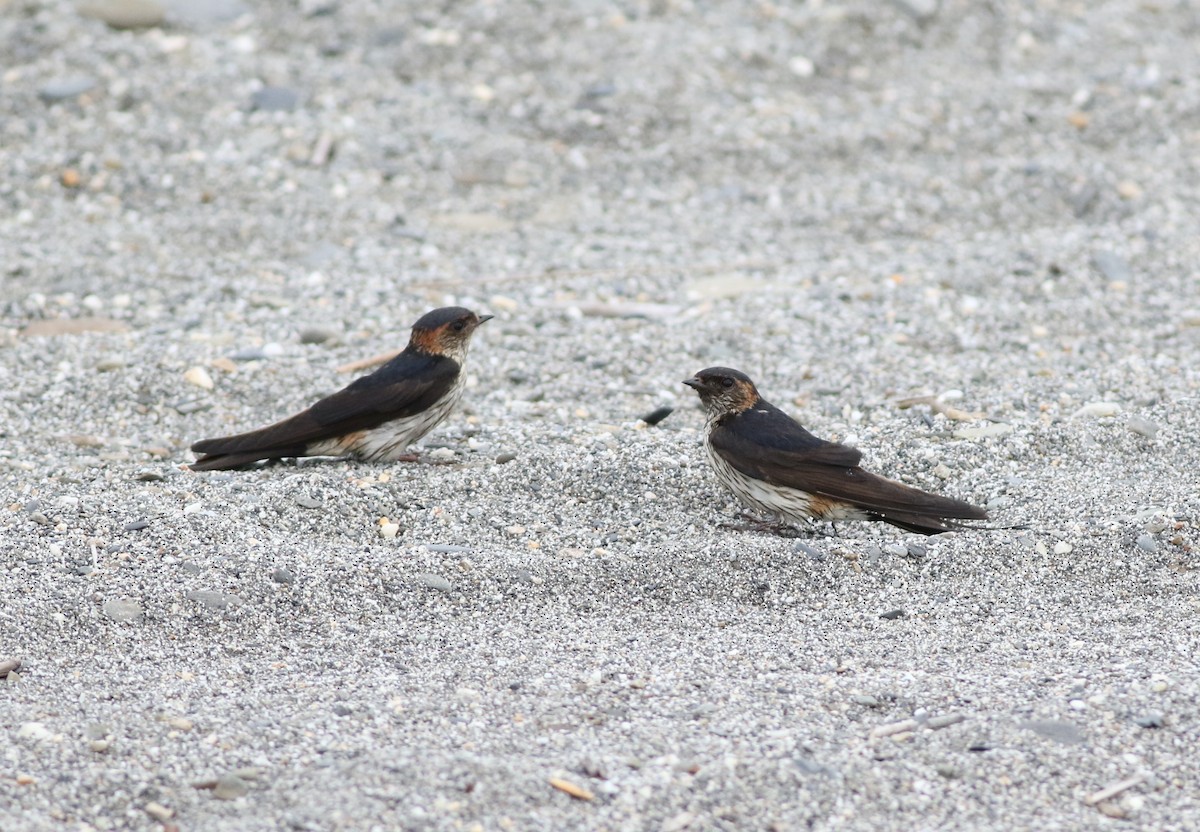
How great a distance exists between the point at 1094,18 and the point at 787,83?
2.72 m

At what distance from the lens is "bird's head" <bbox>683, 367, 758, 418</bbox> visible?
229 inches

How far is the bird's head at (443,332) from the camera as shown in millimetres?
6328

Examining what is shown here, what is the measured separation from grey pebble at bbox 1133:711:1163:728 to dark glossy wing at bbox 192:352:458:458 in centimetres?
316

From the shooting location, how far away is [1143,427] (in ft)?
20.0

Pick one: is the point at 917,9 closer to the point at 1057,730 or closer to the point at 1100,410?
the point at 1100,410

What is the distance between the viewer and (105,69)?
10.3 meters

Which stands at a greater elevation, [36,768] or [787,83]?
[787,83]

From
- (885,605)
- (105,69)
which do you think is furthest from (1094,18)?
(885,605)

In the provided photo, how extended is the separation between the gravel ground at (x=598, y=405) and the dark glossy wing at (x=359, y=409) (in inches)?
6.2

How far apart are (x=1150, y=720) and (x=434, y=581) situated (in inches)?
87.8

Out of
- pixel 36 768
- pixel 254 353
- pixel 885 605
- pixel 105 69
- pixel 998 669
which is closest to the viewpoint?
pixel 36 768

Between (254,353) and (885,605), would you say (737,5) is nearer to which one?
(254,353)

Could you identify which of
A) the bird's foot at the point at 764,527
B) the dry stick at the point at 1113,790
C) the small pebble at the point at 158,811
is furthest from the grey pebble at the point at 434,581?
the dry stick at the point at 1113,790

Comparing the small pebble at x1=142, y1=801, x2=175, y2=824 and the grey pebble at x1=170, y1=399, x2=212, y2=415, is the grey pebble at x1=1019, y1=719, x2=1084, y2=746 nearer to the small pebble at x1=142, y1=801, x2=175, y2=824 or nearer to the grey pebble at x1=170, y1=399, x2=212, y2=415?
the small pebble at x1=142, y1=801, x2=175, y2=824
